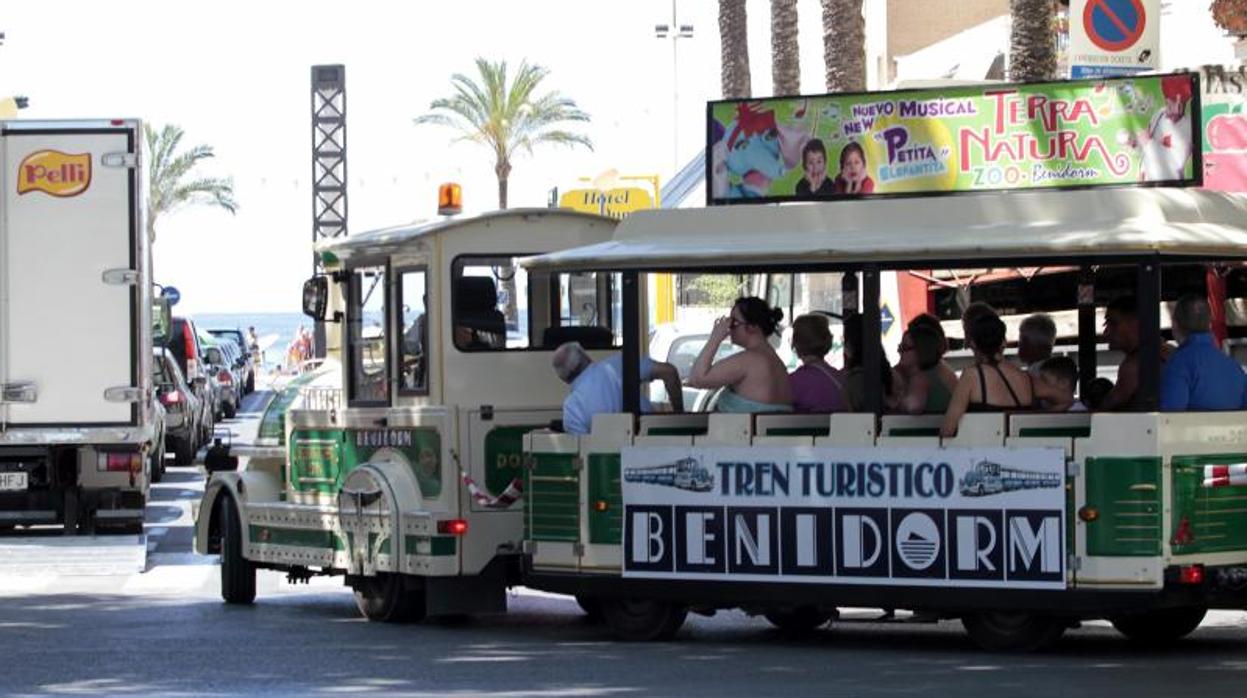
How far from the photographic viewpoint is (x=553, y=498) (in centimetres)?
1407

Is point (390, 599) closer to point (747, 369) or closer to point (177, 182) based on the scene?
point (747, 369)

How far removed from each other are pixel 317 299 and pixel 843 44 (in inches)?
654

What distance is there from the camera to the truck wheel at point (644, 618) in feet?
45.9

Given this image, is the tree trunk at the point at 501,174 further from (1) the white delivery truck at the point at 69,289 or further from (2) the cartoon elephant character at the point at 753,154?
(2) the cartoon elephant character at the point at 753,154

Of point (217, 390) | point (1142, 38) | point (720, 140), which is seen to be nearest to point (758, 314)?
point (720, 140)

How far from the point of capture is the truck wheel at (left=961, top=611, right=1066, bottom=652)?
12891 mm

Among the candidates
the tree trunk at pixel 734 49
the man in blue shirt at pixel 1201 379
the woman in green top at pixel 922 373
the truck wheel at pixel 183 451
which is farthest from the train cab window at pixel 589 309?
Answer: the tree trunk at pixel 734 49

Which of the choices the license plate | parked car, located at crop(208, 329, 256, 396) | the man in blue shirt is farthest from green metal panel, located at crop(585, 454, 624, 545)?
parked car, located at crop(208, 329, 256, 396)

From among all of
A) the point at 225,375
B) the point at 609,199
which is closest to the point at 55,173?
the point at 225,375

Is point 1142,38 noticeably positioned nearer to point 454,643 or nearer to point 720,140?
point 720,140

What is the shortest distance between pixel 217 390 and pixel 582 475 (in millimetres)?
29469

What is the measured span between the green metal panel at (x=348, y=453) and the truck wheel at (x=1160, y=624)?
395 centimetres

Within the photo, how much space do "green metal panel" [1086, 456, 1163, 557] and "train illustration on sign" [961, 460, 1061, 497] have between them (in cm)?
22

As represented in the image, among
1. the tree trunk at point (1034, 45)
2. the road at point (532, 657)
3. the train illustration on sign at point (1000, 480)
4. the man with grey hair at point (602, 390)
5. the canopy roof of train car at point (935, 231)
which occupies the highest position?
the tree trunk at point (1034, 45)
